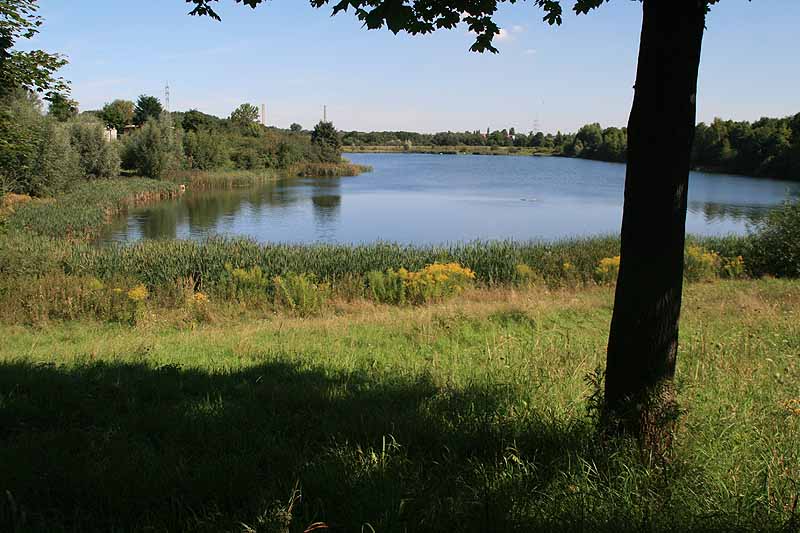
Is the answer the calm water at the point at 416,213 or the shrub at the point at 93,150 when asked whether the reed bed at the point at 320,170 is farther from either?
the shrub at the point at 93,150

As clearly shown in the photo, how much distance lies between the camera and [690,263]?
15211 mm

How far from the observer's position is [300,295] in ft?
40.9

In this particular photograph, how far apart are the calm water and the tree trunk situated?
20.5 meters

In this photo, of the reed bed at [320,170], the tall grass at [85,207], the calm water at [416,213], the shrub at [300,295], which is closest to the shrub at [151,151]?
the tall grass at [85,207]

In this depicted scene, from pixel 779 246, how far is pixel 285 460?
17.1 m

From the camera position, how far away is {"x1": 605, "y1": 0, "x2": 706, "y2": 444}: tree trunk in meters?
2.92

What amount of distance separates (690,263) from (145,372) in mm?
14011

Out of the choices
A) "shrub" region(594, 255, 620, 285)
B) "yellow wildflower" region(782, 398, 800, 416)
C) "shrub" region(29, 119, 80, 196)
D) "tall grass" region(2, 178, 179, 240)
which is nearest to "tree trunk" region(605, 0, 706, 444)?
"yellow wildflower" region(782, 398, 800, 416)

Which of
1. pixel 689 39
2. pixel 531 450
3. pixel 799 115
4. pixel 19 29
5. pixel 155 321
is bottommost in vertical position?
pixel 155 321

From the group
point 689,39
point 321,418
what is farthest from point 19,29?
point 689,39

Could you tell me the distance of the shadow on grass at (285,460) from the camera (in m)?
2.62

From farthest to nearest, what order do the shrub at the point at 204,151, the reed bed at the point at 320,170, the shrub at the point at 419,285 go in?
1. the reed bed at the point at 320,170
2. the shrub at the point at 204,151
3. the shrub at the point at 419,285

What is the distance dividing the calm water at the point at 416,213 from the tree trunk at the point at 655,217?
20.5m

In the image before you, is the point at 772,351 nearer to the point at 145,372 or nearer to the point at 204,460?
the point at 204,460
